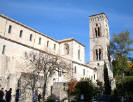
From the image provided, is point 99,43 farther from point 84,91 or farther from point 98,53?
point 84,91

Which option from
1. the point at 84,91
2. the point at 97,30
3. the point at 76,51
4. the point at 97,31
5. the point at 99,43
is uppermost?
the point at 97,30

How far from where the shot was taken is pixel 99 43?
43719 millimetres

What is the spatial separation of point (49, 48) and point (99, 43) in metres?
16.9

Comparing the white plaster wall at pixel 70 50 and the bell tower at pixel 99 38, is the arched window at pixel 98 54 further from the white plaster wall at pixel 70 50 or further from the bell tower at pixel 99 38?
the white plaster wall at pixel 70 50

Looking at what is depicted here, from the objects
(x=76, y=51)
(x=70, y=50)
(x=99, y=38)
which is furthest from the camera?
(x=99, y=38)

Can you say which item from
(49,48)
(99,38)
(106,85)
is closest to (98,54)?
(99,38)

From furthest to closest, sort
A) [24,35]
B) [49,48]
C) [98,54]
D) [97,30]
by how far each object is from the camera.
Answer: [97,30], [98,54], [49,48], [24,35]

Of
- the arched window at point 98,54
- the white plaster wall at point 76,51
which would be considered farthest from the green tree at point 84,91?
the arched window at point 98,54

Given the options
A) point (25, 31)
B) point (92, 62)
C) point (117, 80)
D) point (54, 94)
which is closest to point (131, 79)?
point (117, 80)

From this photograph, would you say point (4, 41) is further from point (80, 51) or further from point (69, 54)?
point (80, 51)

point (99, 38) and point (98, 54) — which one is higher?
point (99, 38)

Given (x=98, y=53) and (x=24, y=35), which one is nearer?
(x=24, y=35)

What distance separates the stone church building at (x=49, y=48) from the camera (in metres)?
23.0

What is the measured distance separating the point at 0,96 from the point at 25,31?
19.2 m
